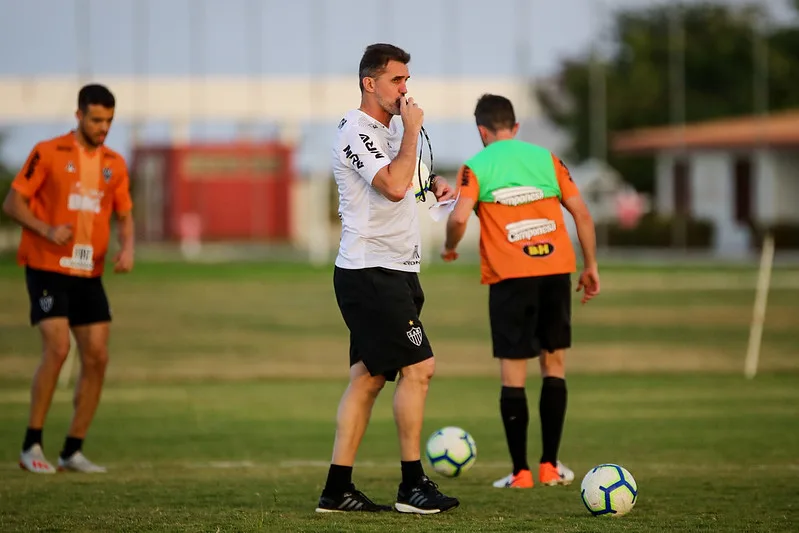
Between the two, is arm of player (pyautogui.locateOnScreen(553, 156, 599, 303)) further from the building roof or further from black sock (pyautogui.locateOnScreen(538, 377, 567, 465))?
the building roof

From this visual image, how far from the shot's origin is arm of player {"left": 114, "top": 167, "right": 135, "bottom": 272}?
9492mm

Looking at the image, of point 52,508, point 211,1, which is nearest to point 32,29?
point 211,1

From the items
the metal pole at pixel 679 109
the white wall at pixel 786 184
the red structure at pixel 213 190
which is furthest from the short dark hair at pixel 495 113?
the red structure at pixel 213 190

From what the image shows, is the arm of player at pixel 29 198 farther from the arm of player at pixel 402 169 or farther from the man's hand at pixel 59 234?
the arm of player at pixel 402 169

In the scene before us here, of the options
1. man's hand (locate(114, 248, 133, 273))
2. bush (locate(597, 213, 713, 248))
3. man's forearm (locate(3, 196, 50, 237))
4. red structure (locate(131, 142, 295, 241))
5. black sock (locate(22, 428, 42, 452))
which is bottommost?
bush (locate(597, 213, 713, 248))

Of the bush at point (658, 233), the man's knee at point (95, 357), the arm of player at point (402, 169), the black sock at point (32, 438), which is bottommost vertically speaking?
the bush at point (658, 233)

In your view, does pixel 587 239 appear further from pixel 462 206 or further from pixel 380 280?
pixel 380 280

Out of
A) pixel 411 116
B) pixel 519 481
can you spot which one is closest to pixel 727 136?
pixel 519 481

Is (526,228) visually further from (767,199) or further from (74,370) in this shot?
(767,199)

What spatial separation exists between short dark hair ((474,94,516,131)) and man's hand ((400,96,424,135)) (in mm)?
1760

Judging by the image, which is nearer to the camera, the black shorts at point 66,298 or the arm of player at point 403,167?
the arm of player at point 403,167

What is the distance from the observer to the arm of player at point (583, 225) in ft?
27.7

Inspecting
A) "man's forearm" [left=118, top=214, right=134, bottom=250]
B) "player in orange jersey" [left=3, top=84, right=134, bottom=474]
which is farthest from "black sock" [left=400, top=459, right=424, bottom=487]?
"man's forearm" [left=118, top=214, right=134, bottom=250]

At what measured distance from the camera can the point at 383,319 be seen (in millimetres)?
6883
